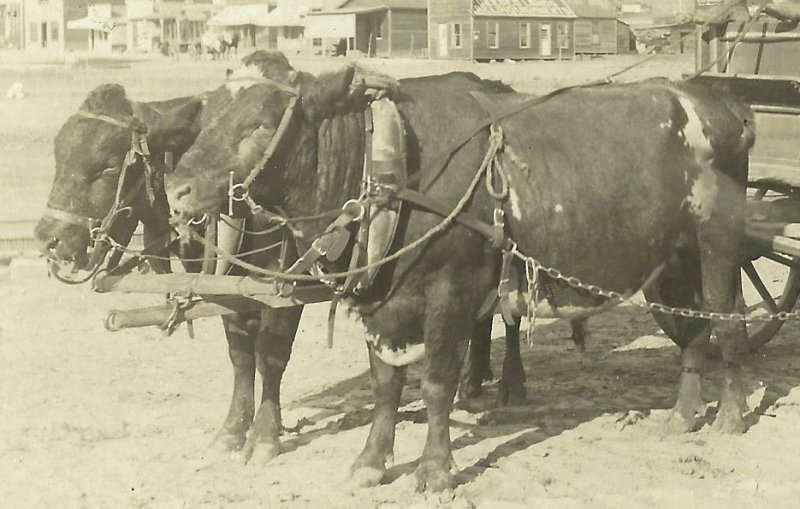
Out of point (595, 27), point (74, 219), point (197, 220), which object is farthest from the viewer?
point (595, 27)

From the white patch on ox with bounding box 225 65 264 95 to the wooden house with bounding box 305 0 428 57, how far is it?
4926 cm

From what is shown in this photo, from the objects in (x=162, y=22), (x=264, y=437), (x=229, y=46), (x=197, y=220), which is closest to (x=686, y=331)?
(x=264, y=437)

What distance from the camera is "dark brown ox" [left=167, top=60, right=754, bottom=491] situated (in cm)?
655

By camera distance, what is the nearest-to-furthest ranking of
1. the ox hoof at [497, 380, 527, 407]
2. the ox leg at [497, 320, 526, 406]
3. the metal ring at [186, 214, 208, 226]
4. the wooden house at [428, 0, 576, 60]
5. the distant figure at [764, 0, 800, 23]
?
1. the metal ring at [186, 214, 208, 226]
2. the distant figure at [764, 0, 800, 23]
3. the ox leg at [497, 320, 526, 406]
4. the ox hoof at [497, 380, 527, 407]
5. the wooden house at [428, 0, 576, 60]

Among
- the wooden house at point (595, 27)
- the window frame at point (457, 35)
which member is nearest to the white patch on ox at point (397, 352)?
the window frame at point (457, 35)

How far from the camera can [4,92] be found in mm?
37188

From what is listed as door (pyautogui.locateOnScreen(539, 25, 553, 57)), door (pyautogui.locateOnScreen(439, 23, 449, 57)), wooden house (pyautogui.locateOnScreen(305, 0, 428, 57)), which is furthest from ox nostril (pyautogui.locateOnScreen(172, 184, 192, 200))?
wooden house (pyautogui.locateOnScreen(305, 0, 428, 57))

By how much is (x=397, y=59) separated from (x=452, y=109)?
46.7 metres

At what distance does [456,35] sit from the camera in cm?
5188

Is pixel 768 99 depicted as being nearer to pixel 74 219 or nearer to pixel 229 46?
pixel 74 219

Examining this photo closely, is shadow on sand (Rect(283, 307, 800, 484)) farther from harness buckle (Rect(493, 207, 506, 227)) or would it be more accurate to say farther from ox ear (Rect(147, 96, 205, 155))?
ox ear (Rect(147, 96, 205, 155))

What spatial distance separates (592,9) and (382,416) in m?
50.5

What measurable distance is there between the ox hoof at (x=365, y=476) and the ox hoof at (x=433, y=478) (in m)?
0.25

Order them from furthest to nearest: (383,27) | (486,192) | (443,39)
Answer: (383,27) → (443,39) → (486,192)
